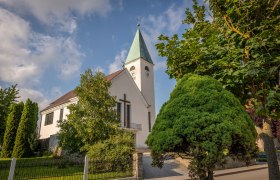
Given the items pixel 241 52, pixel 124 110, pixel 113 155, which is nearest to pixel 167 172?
pixel 113 155

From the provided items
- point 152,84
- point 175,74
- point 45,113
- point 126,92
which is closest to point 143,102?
point 126,92

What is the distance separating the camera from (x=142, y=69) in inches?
1563

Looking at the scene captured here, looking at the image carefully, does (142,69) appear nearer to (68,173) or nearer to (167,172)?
(167,172)

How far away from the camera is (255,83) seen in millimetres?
6340

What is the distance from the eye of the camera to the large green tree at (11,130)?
21.7 m

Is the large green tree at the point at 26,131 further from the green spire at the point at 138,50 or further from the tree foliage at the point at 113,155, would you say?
the green spire at the point at 138,50

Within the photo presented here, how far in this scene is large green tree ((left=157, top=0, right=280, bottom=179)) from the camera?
5.11 m

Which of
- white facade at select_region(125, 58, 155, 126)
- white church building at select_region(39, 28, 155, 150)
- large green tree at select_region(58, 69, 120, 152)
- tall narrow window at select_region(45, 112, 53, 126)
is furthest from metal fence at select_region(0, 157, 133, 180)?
white facade at select_region(125, 58, 155, 126)

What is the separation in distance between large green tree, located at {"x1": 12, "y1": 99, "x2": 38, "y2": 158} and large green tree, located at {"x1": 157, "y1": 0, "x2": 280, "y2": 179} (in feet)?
63.5

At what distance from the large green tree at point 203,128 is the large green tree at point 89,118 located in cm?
943

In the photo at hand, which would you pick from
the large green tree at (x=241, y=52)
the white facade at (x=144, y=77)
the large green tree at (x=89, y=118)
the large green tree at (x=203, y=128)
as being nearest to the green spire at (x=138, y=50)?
the white facade at (x=144, y=77)

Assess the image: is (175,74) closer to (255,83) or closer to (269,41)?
(255,83)

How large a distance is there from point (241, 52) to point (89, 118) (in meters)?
12.3

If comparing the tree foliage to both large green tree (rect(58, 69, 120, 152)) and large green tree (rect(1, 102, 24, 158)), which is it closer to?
large green tree (rect(58, 69, 120, 152))
